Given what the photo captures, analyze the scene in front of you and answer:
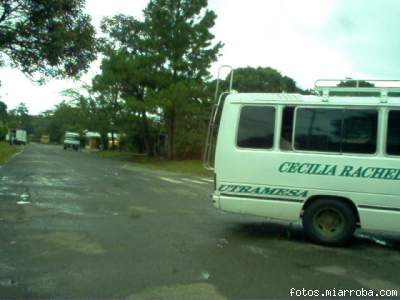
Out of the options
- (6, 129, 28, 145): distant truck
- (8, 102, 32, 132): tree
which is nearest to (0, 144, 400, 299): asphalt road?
(6, 129, 28, 145): distant truck

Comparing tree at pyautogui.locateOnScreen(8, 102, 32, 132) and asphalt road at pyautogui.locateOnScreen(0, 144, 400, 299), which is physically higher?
tree at pyautogui.locateOnScreen(8, 102, 32, 132)

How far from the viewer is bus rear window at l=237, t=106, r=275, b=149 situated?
32.0 feet

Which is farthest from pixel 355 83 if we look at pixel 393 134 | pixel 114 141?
pixel 114 141

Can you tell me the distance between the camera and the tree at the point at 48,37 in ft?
49.2

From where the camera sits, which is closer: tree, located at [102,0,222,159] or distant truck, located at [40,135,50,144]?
tree, located at [102,0,222,159]

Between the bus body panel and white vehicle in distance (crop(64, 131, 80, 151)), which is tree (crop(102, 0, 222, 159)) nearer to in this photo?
the bus body panel

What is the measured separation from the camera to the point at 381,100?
9.29 meters

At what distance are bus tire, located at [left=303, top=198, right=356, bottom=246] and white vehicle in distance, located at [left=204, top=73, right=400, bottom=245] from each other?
0.06 ft

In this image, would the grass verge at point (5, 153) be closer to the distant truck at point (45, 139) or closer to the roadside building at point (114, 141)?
the roadside building at point (114, 141)

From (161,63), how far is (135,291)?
3913cm

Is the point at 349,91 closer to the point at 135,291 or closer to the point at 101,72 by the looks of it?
the point at 135,291

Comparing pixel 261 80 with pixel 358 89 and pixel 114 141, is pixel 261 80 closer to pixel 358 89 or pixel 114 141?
pixel 114 141

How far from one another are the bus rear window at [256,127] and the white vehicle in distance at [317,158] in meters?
0.02

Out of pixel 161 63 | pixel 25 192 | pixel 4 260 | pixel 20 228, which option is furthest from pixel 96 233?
pixel 161 63
